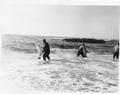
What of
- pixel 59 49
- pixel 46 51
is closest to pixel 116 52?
pixel 59 49

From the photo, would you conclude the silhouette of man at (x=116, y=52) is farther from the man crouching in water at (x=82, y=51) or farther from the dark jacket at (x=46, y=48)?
the dark jacket at (x=46, y=48)

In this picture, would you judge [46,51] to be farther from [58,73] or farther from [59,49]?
[58,73]

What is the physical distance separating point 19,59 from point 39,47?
0.21 m

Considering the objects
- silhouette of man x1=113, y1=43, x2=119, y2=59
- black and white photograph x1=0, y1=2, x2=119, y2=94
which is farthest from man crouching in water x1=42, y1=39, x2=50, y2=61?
silhouette of man x1=113, y1=43, x2=119, y2=59

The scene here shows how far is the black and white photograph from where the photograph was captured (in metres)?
2.10

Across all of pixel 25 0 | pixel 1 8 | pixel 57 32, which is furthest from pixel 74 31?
pixel 1 8

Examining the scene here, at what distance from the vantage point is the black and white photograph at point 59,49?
2.10 m

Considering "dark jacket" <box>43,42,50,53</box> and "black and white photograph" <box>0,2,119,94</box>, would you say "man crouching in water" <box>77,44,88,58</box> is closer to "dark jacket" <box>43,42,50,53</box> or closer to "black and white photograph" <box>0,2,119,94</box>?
"black and white photograph" <box>0,2,119,94</box>

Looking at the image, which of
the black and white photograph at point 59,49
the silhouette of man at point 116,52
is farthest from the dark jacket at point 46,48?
the silhouette of man at point 116,52

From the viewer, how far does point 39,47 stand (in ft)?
6.98

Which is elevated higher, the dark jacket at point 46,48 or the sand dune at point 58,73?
the dark jacket at point 46,48

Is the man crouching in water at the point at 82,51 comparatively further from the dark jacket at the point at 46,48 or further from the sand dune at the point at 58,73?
the dark jacket at the point at 46,48

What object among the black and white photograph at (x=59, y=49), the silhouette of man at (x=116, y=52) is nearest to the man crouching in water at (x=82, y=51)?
the black and white photograph at (x=59, y=49)

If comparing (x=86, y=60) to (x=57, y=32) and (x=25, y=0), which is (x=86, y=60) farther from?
(x=25, y=0)
